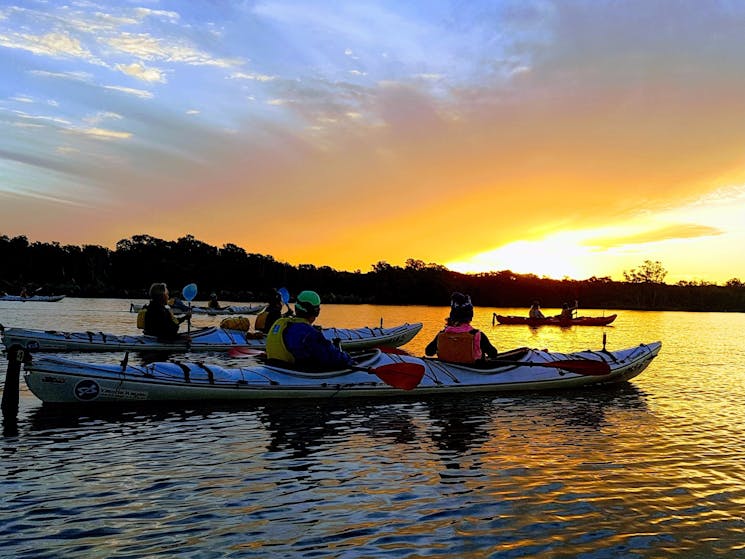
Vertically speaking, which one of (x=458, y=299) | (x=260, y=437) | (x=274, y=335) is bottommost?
(x=260, y=437)

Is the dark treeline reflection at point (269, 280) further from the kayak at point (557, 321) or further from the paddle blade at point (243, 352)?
the paddle blade at point (243, 352)

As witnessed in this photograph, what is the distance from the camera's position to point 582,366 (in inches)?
555

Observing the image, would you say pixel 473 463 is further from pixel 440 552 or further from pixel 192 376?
pixel 192 376

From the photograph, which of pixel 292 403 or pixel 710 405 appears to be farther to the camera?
pixel 710 405

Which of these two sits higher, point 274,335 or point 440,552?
point 274,335

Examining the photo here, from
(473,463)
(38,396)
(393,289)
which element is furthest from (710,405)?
(393,289)

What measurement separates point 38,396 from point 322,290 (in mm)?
103331

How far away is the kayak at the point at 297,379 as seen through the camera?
10.2 meters

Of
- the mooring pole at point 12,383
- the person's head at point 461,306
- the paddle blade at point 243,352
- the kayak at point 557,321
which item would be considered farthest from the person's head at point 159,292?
the kayak at point 557,321

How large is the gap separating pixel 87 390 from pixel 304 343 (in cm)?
386

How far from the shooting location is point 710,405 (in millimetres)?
12609

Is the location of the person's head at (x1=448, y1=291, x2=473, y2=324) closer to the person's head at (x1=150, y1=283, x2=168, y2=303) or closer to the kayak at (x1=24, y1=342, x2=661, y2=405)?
the kayak at (x1=24, y1=342, x2=661, y2=405)

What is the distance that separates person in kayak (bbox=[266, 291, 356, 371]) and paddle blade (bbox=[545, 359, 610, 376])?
5.34 meters

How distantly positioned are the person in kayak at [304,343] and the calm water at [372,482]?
84cm
